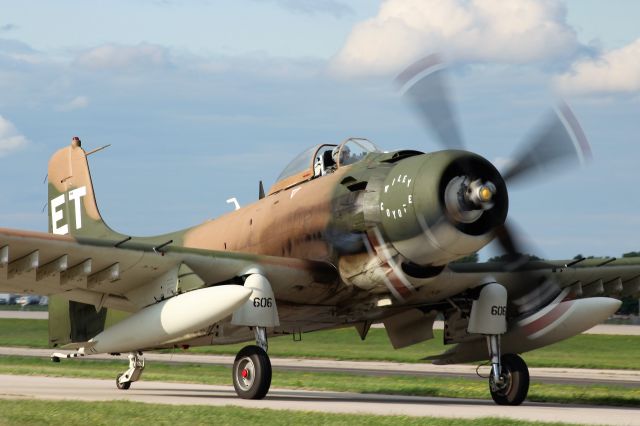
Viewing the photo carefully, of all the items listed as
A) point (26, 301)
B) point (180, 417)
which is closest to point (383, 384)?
point (180, 417)

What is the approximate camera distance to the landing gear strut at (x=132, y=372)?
66.4 feet

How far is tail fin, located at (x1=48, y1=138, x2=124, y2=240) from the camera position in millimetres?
22250

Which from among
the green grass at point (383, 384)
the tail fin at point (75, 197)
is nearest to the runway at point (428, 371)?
the green grass at point (383, 384)

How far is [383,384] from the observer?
23.3m

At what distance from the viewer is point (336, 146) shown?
682 inches

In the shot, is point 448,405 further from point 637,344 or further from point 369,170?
point 637,344

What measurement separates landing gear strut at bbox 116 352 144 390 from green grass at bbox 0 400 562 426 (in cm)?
635

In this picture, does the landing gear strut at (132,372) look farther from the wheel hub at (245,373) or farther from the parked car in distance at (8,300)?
the parked car in distance at (8,300)

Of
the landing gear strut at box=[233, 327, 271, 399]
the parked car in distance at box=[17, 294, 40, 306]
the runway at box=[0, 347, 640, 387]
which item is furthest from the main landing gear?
the parked car in distance at box=[17, 294, 40, 306]

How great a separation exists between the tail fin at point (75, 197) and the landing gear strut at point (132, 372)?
3.04 meters

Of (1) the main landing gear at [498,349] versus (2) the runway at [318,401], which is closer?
(2) the runway at [318,401]

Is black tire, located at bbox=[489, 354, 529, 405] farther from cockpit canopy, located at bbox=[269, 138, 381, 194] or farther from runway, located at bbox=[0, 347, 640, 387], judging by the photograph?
runway, located at bbox=[0, 347, 640, 387]

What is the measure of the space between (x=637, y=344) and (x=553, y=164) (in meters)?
30.6

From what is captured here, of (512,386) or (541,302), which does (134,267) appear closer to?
(512,386)
